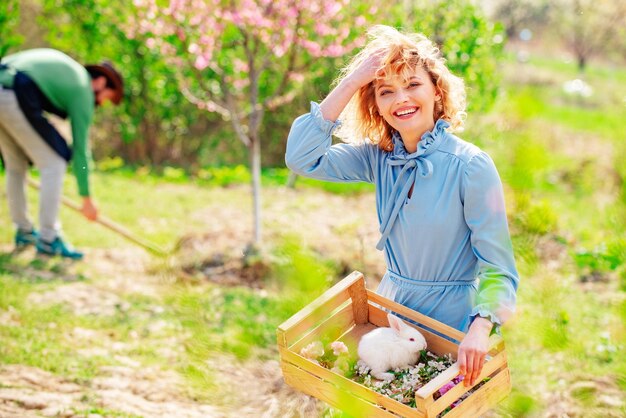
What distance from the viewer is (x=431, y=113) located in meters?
2.04

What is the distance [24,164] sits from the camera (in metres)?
5.46

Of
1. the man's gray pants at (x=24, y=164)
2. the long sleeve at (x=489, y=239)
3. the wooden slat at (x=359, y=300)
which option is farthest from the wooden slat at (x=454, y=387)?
the man's gray pants at (x=24, y=164)

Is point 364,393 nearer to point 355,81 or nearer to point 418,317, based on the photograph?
point 418,317

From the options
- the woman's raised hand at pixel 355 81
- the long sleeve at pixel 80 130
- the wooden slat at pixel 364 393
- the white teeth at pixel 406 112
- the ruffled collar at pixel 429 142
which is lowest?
the long sleeve at pixel 80 130

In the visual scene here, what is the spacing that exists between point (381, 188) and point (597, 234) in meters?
4.32

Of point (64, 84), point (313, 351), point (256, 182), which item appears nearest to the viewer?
point (313, 351)

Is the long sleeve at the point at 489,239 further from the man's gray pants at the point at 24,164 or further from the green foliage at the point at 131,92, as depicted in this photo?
the green foliage at the point at 131,92

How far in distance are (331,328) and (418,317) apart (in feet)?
0.79

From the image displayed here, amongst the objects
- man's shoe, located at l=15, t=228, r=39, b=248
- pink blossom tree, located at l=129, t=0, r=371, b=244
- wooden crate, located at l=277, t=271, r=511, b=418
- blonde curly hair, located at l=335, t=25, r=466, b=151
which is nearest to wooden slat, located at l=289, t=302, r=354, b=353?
wooden crate, located at l=277, t=271, r=511, b=418

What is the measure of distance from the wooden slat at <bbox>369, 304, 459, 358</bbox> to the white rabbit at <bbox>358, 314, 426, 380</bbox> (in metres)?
0.04

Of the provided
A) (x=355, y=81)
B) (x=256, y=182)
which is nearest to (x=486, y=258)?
(x=355, y=81)

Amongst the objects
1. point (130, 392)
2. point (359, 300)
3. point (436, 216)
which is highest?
point (436, 216)

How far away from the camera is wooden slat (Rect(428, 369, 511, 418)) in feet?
5.47

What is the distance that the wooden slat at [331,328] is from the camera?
1821 millimetres
